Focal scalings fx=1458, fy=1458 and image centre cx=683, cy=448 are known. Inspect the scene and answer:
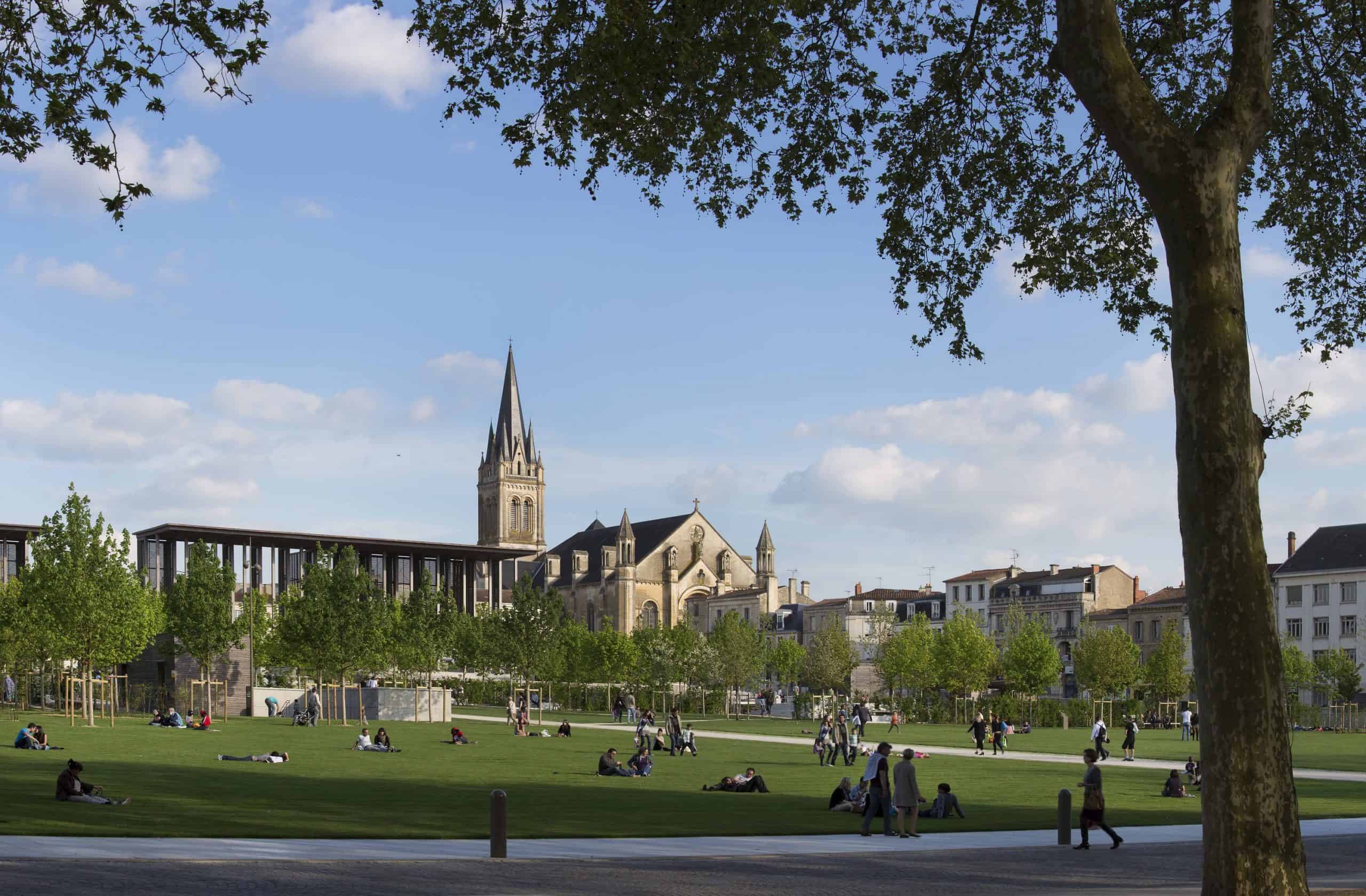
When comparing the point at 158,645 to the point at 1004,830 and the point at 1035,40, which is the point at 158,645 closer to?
the point at 1004,830

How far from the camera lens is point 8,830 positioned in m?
19.5

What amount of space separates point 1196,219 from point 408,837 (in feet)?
45.9

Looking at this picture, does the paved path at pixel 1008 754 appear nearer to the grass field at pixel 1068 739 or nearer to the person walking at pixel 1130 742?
the person walking at pixel 1130 742

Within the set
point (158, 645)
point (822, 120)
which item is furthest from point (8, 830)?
point (158, 645)

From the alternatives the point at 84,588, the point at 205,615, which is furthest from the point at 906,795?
the point at 205,615

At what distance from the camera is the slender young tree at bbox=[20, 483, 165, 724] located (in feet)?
173

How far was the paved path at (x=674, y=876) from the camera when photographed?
1518cm

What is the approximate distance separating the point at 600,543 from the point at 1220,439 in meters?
156

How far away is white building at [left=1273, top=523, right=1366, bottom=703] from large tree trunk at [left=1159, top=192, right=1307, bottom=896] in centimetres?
10190

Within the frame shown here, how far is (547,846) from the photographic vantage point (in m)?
19.9

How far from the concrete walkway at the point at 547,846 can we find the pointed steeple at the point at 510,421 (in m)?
161

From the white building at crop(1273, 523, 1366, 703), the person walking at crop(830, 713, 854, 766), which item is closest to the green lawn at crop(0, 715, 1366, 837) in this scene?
the person walking at crop(830, 713, 854, 766)

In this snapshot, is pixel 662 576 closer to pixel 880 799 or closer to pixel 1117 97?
pixel 880 799

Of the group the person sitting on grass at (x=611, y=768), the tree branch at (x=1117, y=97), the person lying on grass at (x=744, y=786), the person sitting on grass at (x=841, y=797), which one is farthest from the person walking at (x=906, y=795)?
the tree branch at (x=1117, y=97)
